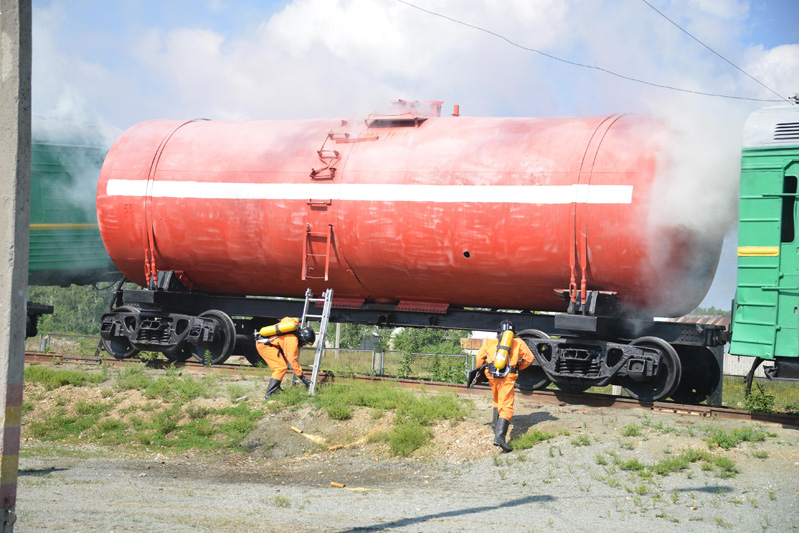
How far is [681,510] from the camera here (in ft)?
21.8

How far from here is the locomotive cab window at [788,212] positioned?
895 cm

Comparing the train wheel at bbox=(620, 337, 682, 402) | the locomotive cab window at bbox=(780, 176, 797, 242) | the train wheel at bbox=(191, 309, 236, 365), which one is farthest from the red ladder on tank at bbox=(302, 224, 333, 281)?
the locomotive cab window at bbox=(780, 176, 797, 242)

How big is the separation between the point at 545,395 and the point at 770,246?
3.53 m

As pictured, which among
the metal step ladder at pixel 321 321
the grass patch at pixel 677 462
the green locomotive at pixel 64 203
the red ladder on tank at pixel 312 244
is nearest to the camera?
the grass patch at pixel 677 462

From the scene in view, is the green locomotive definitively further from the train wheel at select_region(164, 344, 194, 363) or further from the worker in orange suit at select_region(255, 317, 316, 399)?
the worker in orange suit at select_region(255, 317, 316, 399)

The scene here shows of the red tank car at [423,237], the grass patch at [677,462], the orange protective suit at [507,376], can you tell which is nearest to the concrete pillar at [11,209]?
the orange protective suit at [507,376]

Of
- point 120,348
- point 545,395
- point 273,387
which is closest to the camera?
point 545,395

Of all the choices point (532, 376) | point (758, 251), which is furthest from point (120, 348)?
point (758, 251)

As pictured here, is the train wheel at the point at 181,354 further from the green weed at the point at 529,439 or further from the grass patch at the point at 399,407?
the green weed at the point at 529,439

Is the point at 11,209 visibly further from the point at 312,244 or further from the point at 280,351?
the point at 312,244

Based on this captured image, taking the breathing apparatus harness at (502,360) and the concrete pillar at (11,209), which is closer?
the concrete pillar at (11,209)

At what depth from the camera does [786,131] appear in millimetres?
9016

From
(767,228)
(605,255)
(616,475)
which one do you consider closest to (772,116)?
(767,228)

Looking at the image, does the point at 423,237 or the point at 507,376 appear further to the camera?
the point at 423,237
